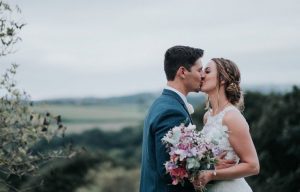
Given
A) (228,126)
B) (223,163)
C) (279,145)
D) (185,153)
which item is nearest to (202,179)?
(185,153)

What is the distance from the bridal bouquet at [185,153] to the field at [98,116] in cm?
7515

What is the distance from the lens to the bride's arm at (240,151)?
7.33m

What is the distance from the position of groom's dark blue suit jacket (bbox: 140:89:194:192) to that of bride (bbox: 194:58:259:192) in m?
0.35

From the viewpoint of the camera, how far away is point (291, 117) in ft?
137

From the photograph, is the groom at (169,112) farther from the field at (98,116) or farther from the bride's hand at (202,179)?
the field at (98,116)

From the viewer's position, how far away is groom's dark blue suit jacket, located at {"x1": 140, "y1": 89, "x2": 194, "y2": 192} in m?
6.98

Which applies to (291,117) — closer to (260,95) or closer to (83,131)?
(260,95)

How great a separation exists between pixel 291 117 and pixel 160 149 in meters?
35.5

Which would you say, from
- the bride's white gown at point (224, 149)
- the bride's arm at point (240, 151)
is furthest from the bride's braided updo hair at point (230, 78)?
the bride's arm at point (240, 151)

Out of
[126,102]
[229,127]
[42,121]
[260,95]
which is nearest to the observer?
[229,127]

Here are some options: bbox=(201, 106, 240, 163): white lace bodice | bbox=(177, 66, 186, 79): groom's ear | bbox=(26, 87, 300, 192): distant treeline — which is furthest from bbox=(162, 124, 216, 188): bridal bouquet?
bbox=(26, 87, 300, 192): distant treeline

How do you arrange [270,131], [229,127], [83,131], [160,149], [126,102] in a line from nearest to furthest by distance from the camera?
[160,149]
[229,127]
[270,131]
[83,131]
[126,102]

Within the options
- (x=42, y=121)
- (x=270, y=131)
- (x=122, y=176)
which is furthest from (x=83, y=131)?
(x=42, y=121)

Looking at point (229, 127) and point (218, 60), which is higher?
point (218, 60)
